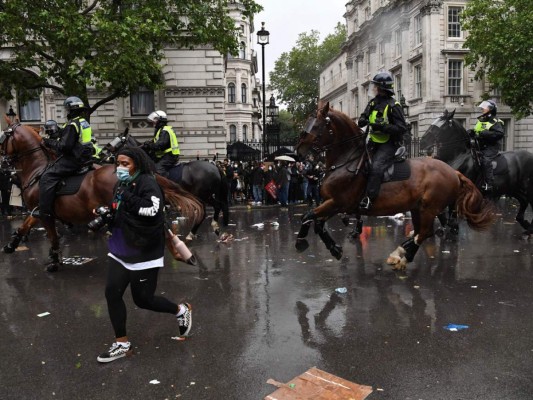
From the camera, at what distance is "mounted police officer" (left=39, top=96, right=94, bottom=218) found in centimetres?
807

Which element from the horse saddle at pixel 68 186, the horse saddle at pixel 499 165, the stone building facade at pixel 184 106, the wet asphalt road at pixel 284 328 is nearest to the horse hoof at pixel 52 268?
the wet asphalt road at pixel 284 328

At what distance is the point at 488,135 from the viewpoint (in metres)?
10.2

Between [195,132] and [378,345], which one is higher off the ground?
[195,132]

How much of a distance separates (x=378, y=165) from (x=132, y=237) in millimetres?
4197

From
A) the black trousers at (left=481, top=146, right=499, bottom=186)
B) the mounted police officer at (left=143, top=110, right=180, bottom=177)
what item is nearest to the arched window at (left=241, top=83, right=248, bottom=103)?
the mounted police officer at (left=143, top=110, right=180, bottom=177)

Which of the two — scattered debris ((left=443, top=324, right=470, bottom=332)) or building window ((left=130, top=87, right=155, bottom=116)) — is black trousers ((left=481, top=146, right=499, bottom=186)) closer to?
scattered debris ((left=443, top=324, right=470, bottom=332))

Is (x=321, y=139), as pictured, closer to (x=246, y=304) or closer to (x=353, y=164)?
(x=353, y=164)

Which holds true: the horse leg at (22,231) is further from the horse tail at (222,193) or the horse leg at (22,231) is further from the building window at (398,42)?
the building window at (398,42)

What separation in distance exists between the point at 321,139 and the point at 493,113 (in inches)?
190

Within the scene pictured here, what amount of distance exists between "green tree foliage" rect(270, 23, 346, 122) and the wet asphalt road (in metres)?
63.9

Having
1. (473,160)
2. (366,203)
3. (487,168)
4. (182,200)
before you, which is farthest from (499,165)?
(182,200)

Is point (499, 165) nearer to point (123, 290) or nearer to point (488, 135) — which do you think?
point (488, 135)

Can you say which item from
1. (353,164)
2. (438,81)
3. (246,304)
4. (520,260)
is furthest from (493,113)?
(438,81)

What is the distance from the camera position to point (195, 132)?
2567cm
